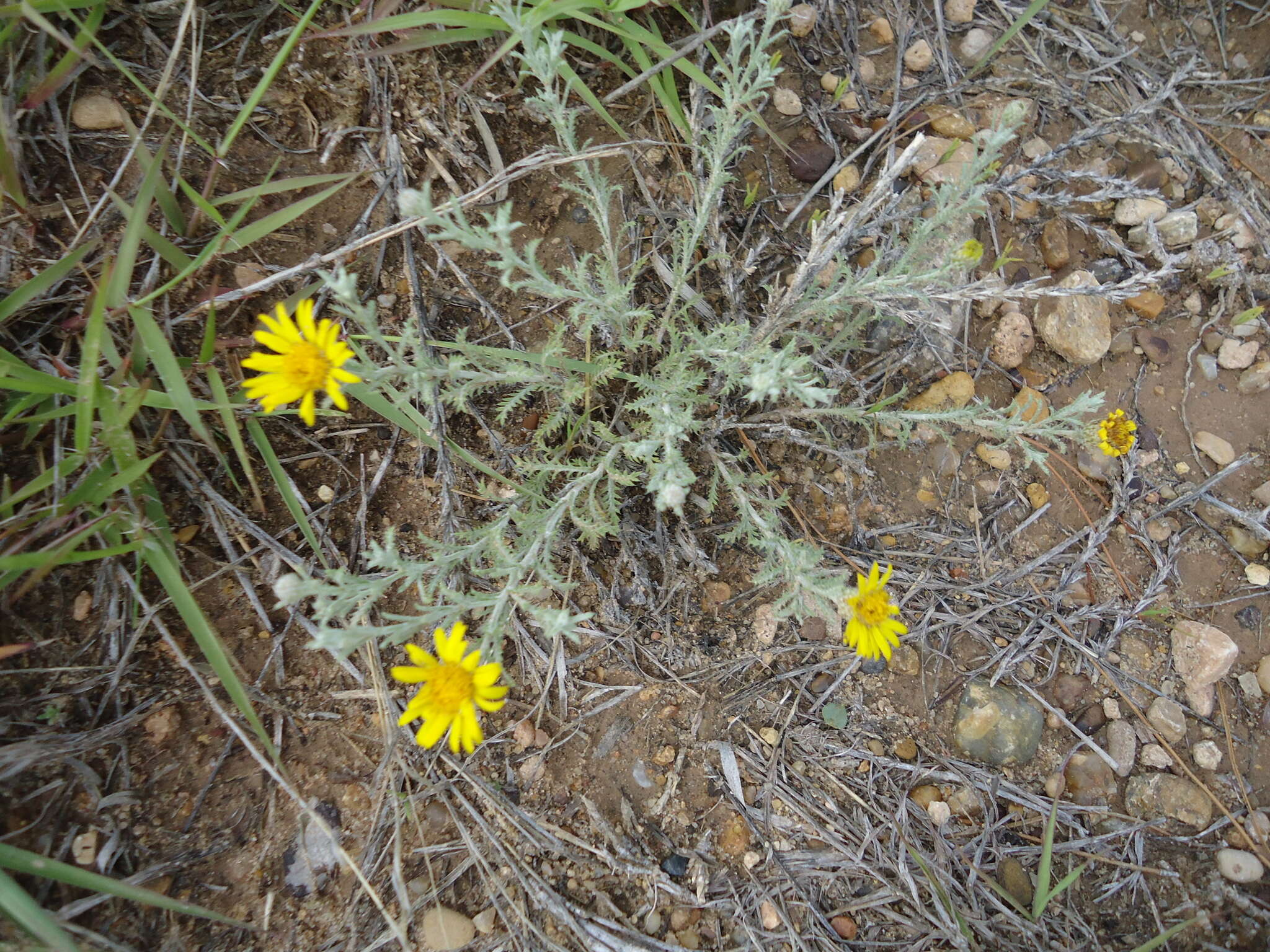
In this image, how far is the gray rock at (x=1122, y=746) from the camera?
2.53 metres

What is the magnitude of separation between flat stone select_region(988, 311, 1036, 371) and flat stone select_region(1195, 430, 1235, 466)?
0.82m

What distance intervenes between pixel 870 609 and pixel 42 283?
2.68 m

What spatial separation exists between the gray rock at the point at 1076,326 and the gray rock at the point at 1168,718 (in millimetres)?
1327

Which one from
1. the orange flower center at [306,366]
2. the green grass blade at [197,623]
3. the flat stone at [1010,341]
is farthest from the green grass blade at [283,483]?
the flat stone at [1010,341]

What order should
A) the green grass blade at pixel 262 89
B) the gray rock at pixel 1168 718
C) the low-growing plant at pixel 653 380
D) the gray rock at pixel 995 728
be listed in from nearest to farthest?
1. the low-growing plant at pixel 653 380
2. the green grass blade at pixel 262 89
3. the gray rock at pixel 995 728
4. the gray rock at pixel 1168 718

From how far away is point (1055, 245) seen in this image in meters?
2.84

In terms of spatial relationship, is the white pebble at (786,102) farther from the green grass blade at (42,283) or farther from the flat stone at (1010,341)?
the green grass blade at (42,283)

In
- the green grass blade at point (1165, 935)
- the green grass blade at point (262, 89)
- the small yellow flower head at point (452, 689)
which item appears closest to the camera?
the small yellow flower head at point (452, 689)

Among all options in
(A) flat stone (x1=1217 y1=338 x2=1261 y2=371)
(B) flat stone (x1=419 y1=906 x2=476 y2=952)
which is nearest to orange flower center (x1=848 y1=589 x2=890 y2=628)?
(B) flat stone (x1=419 y1=906 x2=476 y2=952)

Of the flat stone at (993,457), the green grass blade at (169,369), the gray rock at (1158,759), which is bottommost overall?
the gray rock at (1158,759)

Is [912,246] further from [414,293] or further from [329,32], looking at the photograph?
[329,32]

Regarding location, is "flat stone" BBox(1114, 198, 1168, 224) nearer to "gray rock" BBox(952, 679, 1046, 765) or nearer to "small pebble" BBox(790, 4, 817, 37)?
"small pebble" BBox(790, 4, 817, 37)

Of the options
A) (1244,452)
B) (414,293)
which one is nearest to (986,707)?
(1244,452)

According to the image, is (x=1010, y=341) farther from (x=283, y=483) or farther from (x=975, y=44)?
(x=283, y=483)
